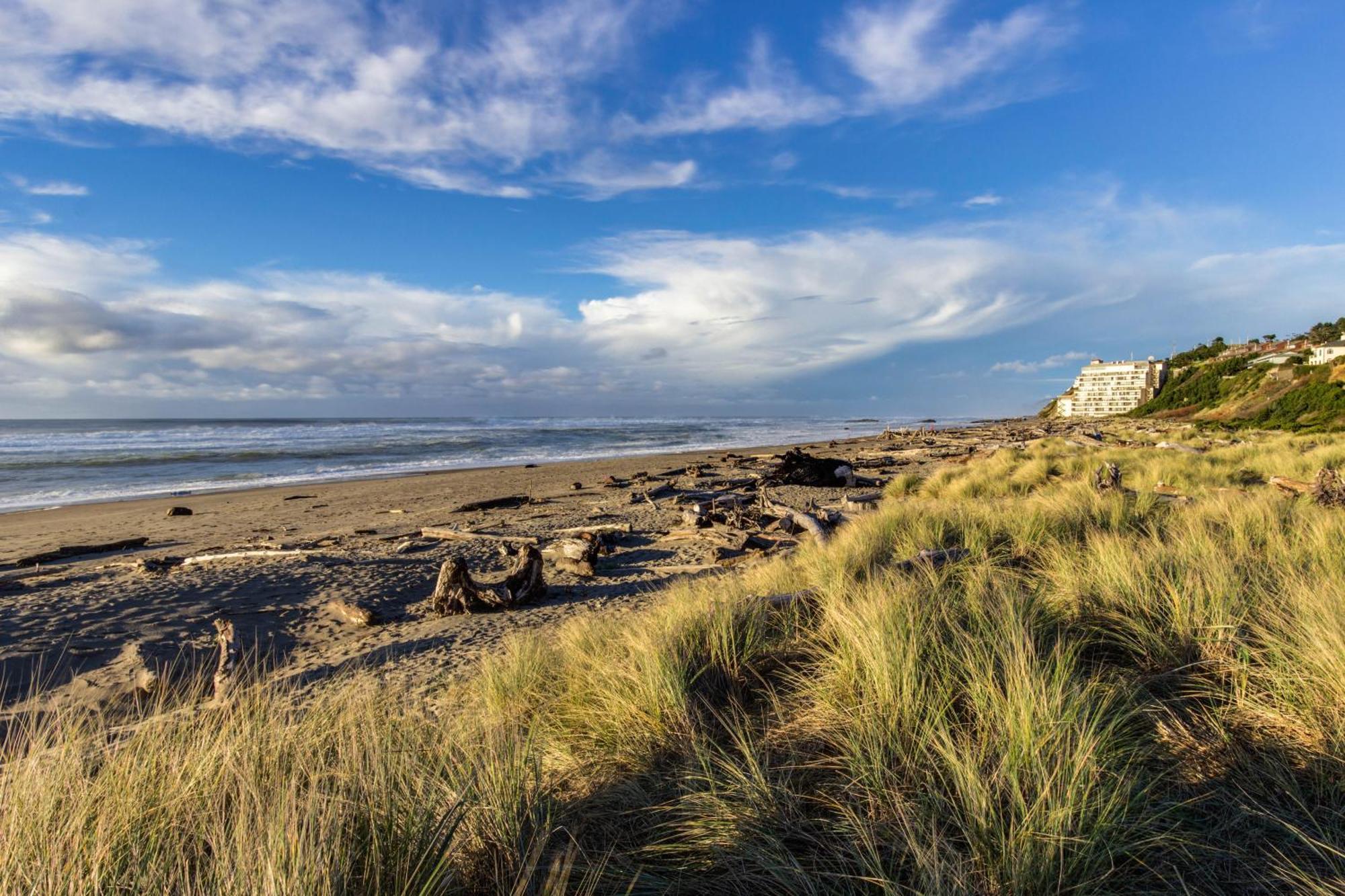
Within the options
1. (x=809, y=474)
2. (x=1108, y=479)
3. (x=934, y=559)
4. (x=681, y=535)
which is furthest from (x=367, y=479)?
(x=1108, y=479)

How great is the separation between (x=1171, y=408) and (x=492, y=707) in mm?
53111

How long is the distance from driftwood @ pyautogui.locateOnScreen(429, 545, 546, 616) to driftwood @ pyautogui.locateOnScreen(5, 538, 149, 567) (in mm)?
7013

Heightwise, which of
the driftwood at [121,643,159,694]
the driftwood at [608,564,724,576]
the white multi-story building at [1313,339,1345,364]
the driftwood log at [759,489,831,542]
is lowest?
the driftwood at [608,564,724,576]

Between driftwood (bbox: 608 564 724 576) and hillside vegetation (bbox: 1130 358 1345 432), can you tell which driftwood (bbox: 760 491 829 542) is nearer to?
driftwood (bbox: 608 564 724 576)

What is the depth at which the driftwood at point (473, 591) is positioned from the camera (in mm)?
6559

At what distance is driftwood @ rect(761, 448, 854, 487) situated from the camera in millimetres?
15320

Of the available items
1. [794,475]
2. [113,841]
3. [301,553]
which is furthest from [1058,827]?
[794,475]

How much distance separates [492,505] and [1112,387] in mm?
74443

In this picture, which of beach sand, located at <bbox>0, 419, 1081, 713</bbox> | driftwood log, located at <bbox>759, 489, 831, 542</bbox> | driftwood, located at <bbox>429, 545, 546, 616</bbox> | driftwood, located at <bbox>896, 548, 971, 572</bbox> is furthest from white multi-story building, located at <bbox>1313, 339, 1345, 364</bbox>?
driftwood, located at <bbox>429, 545, 546, 616</bbox>

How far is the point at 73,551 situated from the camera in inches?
384

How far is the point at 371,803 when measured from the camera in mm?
2111

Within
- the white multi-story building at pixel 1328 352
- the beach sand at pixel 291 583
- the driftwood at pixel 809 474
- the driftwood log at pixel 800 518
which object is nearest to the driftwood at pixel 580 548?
the beach sand at pixel 291 583

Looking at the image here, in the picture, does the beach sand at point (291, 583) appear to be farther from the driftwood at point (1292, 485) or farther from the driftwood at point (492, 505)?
the driftwood at point (1292, 485)

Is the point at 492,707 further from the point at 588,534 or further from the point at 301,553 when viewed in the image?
the point at 301,553
